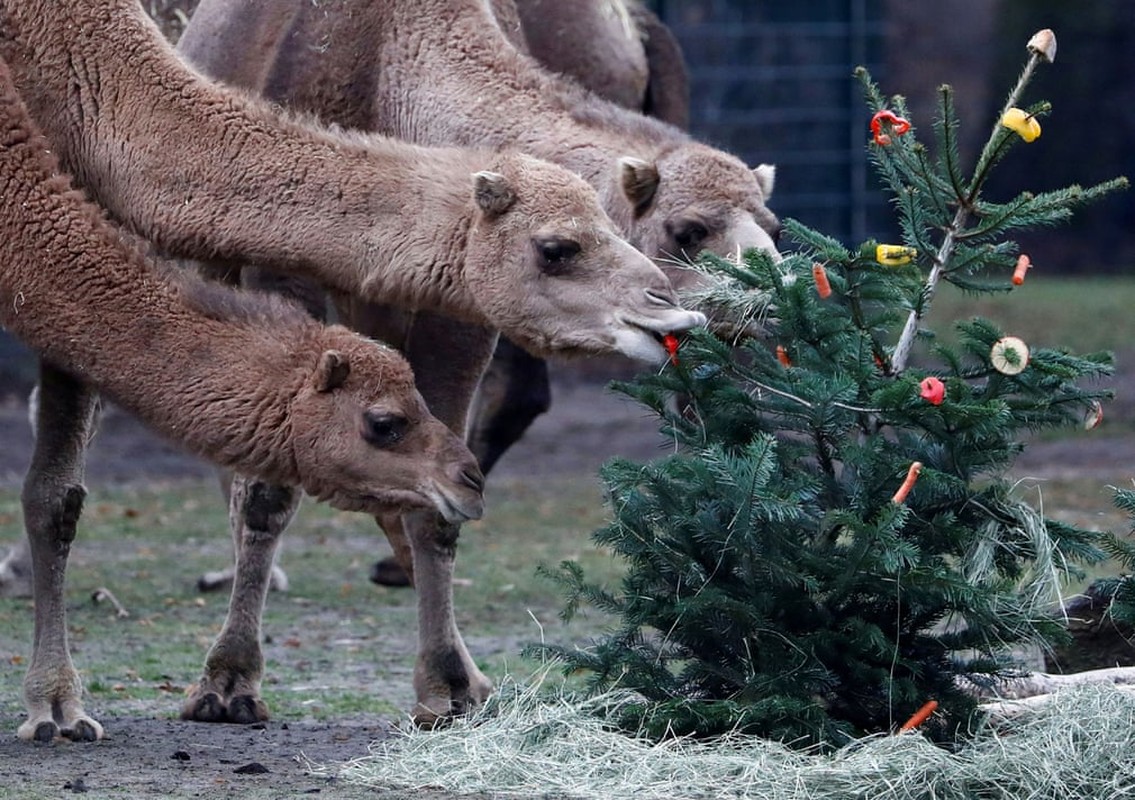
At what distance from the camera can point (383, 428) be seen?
5078mm

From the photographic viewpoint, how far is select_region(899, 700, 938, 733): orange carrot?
4660 mm

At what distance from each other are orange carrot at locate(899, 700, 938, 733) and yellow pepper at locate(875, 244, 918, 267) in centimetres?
105

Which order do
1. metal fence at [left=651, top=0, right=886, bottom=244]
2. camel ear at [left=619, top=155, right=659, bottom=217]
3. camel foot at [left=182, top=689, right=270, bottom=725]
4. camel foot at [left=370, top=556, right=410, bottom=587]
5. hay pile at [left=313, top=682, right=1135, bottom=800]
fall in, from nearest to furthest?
1. hay pile at [left=313, top=682, right=1135, bottom=800]
2. camel foot at [left=182, top=689, right=270, bottom=725]
3. camel ear at [left=619, top=155, right=659, bottom=217]
4. camel foot at [left=370, top=556, right=410, bottom=587]
5. metal fence at [left=651, top=0, right=886, bottom=244]

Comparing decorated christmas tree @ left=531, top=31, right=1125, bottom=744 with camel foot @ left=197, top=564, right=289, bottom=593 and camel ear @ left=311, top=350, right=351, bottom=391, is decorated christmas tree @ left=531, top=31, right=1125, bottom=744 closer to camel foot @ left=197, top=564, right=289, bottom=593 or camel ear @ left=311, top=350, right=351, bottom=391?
camel ear @ left=311, top=350, right=351, bottom=391

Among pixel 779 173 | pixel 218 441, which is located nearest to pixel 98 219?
pixel 218 441

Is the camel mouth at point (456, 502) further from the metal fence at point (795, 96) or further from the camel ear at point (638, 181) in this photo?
the metal fence at point (795, 96)

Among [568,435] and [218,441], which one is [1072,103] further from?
[218,441]

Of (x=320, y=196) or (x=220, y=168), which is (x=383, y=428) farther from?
(x=220, y=168)

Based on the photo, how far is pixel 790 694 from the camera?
4.72 metres

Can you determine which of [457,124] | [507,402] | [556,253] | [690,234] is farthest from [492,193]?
[507,402]

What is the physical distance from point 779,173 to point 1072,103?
7.35 metres

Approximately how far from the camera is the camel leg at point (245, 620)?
597 centimetres

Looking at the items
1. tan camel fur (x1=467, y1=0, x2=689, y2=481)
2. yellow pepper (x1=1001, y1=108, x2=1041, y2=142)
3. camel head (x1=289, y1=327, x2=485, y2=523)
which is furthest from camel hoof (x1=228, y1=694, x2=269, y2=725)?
yellow pepper (x1=1001, y1=108, x2=1041, y2=142)

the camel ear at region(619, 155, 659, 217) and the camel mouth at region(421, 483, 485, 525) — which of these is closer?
the camel mouth at region(421, 483, 485, 525)
